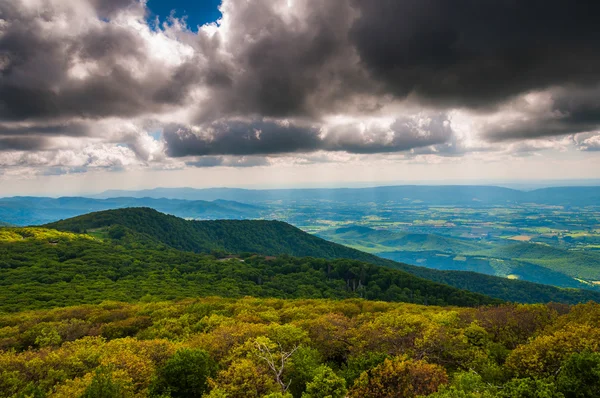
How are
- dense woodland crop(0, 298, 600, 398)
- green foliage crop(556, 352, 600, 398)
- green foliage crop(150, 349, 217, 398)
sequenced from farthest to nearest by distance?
green foliage crop(150, 349, 217, 398) < dense woodland crop(0, 298, 600, 398) < green foliage crop(556, 352, 600, 398)

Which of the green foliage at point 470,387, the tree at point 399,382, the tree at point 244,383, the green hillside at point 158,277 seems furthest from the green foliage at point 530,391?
the green hillside at point 158,277

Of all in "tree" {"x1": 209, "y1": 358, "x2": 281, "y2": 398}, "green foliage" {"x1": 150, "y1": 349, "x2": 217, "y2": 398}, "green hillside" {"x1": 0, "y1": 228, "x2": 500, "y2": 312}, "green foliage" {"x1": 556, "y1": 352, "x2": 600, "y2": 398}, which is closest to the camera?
"green foliage" {"x1": 556, "y1": 352, "x2": 600, "y2": 398}

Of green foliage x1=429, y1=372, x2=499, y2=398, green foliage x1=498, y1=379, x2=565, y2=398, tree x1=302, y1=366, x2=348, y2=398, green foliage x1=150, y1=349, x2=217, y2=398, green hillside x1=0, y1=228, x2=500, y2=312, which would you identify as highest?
green foliage x1=498, y1=379, x2=565, y2=398

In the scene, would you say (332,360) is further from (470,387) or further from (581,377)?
(581,377)

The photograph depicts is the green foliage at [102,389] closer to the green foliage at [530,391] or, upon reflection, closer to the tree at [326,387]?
the tree at [326,387]

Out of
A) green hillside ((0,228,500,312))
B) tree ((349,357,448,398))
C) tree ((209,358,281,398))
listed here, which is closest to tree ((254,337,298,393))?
tree ((209,358,281,398))

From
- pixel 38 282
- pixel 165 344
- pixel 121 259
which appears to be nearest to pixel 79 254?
pixel 121 259

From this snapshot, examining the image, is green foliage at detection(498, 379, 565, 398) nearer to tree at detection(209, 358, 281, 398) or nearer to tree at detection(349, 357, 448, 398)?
tree at detection(349, 357, 448, 398)
